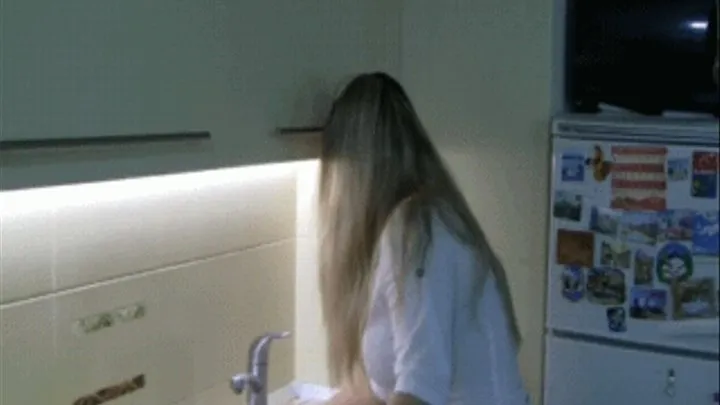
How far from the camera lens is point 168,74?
51.0 inches

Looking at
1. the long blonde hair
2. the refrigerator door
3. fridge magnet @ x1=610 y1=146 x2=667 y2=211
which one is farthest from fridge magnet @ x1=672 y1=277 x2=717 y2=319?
the long blonde hair

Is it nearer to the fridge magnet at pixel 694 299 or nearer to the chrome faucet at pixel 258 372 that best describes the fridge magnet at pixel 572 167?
the fridge magnet at pixel 694 299

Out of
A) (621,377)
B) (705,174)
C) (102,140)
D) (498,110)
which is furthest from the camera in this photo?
(498,110)

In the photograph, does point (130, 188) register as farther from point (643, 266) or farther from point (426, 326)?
point (643, 266)

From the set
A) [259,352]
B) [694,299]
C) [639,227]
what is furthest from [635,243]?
[259,352]

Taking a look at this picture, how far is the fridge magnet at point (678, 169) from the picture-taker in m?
1.73

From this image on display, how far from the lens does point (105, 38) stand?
118cm

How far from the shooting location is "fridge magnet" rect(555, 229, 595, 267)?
184 cm

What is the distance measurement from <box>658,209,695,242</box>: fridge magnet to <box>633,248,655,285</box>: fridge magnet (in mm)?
40

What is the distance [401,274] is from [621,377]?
64cm

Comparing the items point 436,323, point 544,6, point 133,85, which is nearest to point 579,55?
point 544,6

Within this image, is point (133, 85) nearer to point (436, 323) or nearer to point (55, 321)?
point (55, 321)

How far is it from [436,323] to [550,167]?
2.03 ft

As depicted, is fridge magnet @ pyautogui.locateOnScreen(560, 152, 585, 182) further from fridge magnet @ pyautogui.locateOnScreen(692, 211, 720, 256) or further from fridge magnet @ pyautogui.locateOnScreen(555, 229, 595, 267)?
fridge magnet @ pyautogui.locateOnScreen(692, 211, 720, 256)
